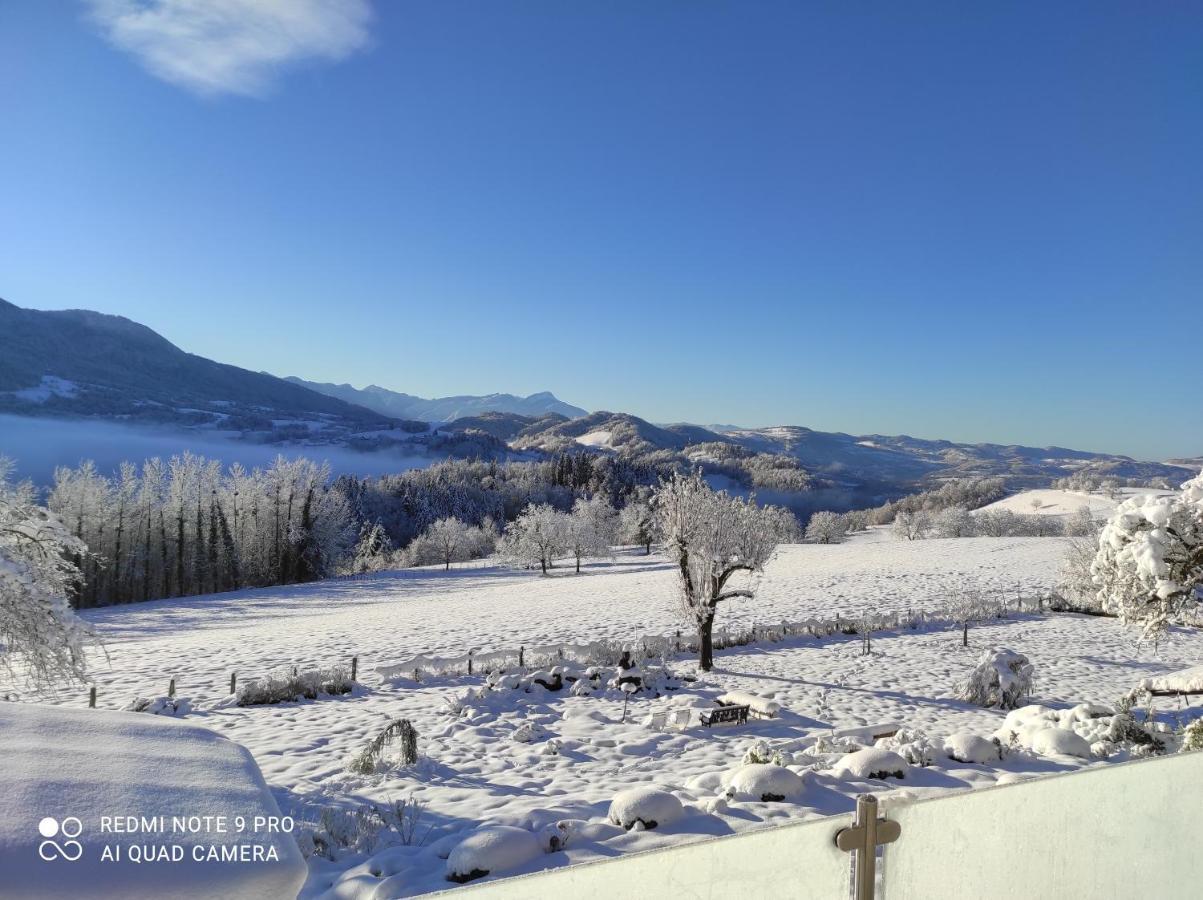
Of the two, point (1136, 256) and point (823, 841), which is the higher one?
point (1136, 256)

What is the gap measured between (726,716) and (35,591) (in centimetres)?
572

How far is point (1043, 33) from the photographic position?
5.37 meters

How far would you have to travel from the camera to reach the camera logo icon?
63.1 inches

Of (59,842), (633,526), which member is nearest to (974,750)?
(59,842)

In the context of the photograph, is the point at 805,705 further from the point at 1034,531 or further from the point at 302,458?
the point at 1034,531

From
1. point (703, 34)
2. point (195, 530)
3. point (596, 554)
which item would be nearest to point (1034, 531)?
point (596, 554)

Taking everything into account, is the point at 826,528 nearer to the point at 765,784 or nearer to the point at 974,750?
the point at 974,750

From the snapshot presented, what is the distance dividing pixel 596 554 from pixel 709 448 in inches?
792

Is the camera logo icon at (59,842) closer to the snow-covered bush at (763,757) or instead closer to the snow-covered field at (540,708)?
the snow-covered field at (540,708)

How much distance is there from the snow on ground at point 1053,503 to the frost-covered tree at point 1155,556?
51.6 feet

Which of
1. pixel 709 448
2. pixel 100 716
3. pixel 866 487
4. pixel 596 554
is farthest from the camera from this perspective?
pixel 596 554

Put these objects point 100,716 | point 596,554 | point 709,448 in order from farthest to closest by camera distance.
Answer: point 596,554 < point 709,448 < point 100,716

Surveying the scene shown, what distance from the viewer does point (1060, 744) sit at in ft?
14.8

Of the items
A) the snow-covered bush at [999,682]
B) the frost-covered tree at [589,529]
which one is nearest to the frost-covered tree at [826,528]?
the frost-covered tree at [589,529]
